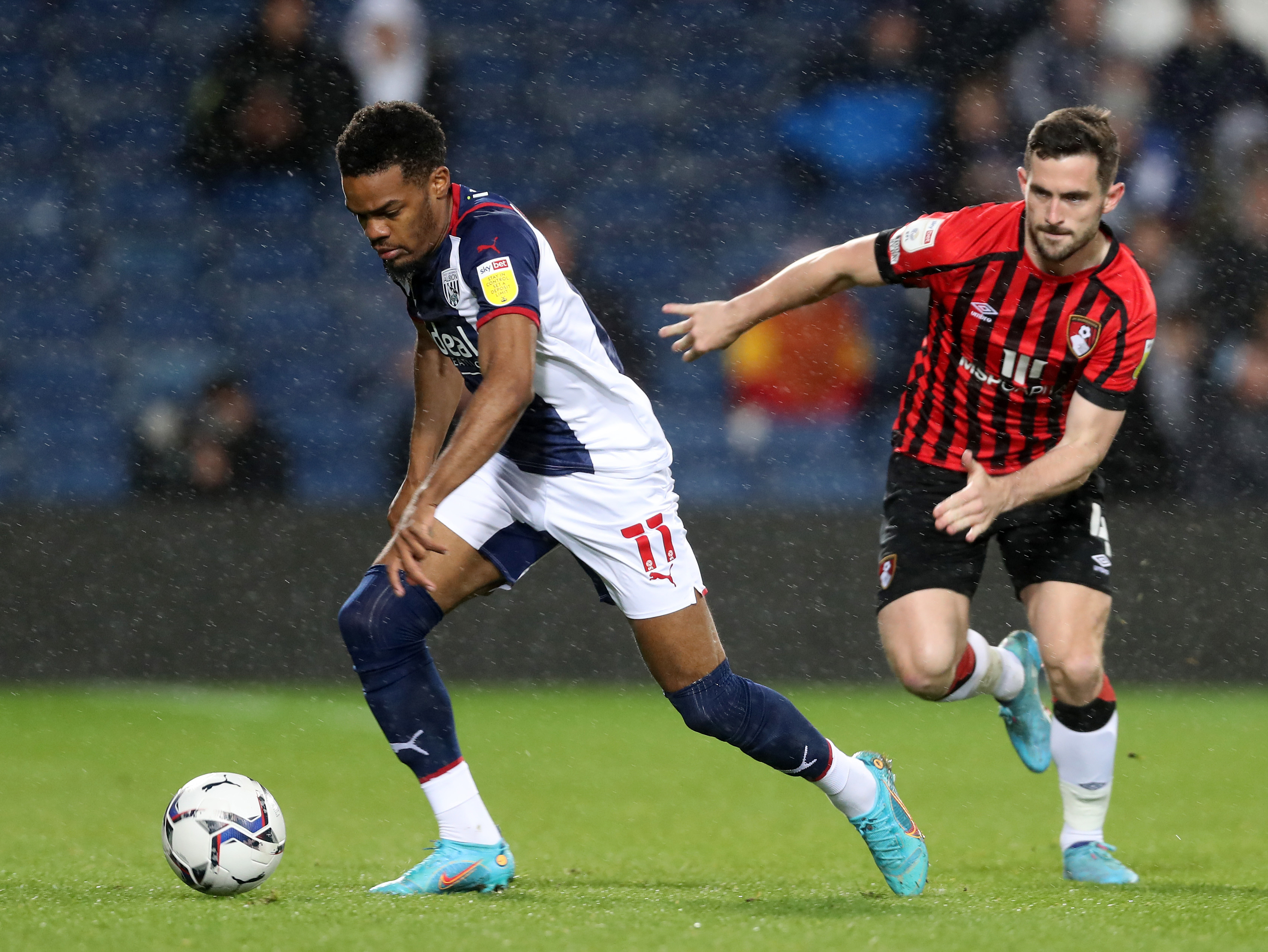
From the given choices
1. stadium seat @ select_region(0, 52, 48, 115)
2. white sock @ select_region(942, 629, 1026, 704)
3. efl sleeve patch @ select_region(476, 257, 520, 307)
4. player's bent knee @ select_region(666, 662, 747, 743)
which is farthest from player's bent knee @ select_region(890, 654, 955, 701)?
stadium seat @ select_region(0, 52, 48, 115)

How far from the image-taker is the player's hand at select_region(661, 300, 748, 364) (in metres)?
4.29

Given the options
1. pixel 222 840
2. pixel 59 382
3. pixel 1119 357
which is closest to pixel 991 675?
pixel 1119 357

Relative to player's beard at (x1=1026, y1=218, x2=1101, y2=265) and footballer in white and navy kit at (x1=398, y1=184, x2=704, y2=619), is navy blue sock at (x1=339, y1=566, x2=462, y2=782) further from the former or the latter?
player's beard at (x1=1026, y1=218, x2=1101, y2=265)

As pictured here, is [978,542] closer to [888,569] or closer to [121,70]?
[888,569]

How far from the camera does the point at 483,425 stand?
11.4ft

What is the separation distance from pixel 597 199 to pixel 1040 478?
22.1ft

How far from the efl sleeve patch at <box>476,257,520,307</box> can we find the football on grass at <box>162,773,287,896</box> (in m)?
1.26

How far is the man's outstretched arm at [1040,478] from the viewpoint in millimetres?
3684

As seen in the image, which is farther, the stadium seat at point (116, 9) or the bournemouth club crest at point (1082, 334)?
the stadium seat at point (116, 9)

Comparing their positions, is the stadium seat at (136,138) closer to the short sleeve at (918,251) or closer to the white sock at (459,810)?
the short sleeve at (918,251)

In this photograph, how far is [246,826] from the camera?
3.62 m

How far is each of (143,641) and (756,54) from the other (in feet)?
18.4

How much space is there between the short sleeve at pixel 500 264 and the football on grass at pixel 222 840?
1205mm

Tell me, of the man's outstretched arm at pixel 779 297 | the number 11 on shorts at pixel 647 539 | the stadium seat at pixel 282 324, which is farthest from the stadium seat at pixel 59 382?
the number 11 on shorts at pixel 647 539
